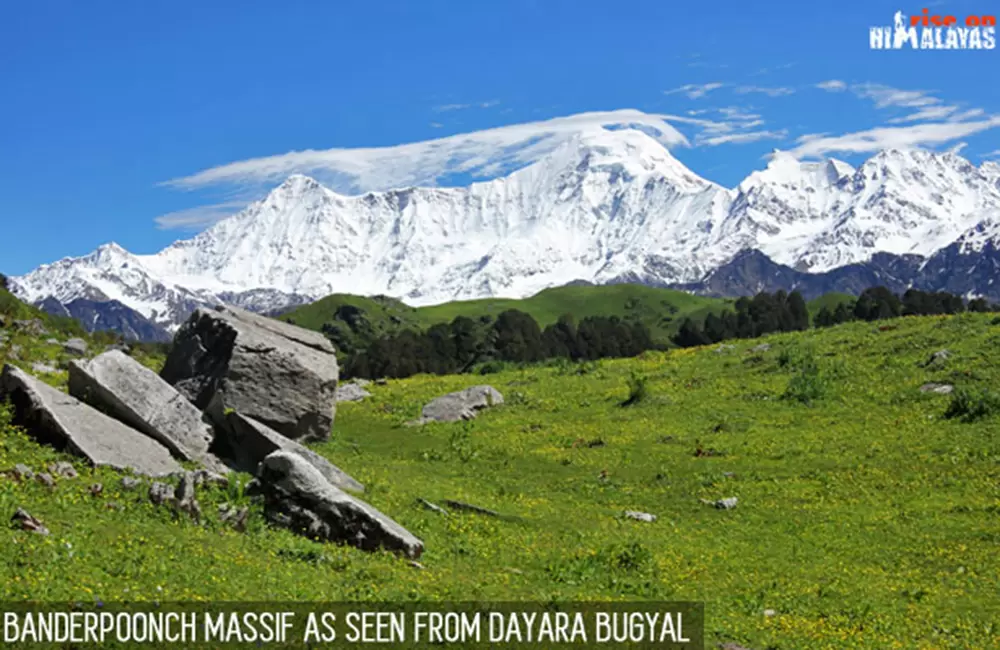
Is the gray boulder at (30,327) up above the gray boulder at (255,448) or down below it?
above

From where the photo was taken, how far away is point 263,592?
56.3ft

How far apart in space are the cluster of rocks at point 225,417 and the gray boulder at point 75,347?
16230 millimetres

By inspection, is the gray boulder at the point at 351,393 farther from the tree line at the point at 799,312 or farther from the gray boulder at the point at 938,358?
the tree line at the point at 799,312

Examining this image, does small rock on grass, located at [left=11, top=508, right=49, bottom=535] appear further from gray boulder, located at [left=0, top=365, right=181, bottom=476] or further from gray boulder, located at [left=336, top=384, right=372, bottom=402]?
gray boulder, located at [left=336, top=384, right=372, bottom=402]

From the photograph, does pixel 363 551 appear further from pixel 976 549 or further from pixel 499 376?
pixel 499 376

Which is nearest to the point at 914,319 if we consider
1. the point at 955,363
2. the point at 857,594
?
the point at 955,363

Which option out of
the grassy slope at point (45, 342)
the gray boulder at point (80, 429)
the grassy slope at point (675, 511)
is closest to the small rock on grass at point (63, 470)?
the grassy slope at point (675, 511)

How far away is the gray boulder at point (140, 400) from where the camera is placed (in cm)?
2836

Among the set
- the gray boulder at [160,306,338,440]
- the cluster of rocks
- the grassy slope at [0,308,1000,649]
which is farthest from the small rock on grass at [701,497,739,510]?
the gray boulder at [160,306,338,440]

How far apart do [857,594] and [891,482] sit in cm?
1148

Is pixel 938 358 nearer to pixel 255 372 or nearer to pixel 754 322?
pixel 255 372

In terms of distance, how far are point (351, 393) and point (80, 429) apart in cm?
2997

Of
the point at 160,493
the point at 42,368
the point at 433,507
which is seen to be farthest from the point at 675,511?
the point at 42,368

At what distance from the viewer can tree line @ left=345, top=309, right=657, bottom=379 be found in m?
144
